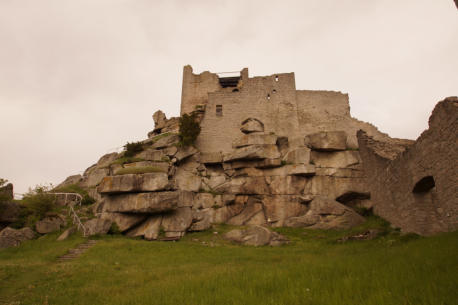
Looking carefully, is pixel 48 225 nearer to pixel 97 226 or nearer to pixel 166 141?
pixel 97 226

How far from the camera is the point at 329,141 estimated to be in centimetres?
2281

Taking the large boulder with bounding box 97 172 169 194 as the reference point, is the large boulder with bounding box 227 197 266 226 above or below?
below

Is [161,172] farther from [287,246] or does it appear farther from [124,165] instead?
[287,246]

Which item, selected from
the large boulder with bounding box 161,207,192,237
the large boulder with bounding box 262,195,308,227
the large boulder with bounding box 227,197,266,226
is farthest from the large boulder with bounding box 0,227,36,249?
the large boulder with bounding box 262,195,308,227

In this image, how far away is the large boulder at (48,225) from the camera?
61.6ft

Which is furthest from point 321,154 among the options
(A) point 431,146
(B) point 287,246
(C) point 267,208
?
(A) point 431,146

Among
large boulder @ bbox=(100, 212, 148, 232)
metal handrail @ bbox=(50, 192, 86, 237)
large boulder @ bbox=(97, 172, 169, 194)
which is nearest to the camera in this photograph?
metal handrail @ bbox=(50, 192, 86, 237)

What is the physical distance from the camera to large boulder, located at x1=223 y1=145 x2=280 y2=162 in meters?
23.1

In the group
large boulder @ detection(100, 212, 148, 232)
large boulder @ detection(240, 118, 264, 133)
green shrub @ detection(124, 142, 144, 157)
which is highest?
large boulder @ detection(240, 118, 264, 133)

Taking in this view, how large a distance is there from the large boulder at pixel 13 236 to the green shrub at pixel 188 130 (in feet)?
40.8

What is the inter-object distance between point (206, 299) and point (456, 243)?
641 cm

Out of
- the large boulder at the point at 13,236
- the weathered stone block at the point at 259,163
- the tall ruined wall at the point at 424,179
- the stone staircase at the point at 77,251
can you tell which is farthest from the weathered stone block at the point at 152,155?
the tall ruined wall at the point at 424,179

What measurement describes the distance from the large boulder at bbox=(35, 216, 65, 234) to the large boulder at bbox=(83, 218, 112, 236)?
6.65 feet

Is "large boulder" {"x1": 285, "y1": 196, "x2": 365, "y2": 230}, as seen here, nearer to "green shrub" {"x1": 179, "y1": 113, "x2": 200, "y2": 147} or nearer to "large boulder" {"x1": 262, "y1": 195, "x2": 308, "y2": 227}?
"large boulder" {"x1": 262, "y1": 195, "x2": 308, "y2": 227}
